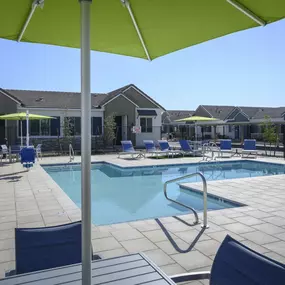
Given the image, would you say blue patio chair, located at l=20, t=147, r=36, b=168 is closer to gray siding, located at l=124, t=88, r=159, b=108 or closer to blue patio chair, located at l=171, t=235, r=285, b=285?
blue patio chair, located at l=171, t=235, r=285, b=285

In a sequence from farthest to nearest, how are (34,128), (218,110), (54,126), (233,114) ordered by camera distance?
(218,110) → (233,114) → (54,126) → (34,128)

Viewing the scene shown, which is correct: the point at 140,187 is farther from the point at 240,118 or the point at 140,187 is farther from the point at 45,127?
the point at 240,118

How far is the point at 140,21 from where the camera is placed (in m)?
2.82

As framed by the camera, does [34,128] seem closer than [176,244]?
No

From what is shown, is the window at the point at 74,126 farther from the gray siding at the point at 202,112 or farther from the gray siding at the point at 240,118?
the gray siding at the point at 202,112

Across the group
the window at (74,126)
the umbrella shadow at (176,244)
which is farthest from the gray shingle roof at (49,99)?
the umbrella shadow at (176,244)

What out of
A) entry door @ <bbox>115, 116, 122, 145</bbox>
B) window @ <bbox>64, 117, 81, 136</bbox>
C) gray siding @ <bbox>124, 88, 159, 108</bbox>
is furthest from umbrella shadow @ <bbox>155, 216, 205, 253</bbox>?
gray siding @ <bbox>124, 88, 159, 108</bbox>

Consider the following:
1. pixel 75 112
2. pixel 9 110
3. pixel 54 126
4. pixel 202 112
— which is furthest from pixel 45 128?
pixel 202 112

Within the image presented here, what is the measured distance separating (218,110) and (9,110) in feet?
98.3

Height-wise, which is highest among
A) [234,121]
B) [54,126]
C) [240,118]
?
[240,118]

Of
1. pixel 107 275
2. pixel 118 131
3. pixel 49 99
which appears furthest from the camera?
pixel 118 131

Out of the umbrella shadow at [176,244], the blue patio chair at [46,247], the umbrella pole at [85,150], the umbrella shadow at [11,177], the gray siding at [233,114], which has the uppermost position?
the gray siding at [233,114]

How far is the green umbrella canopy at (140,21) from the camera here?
8.10 feet

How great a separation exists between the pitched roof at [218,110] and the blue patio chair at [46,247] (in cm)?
3938
